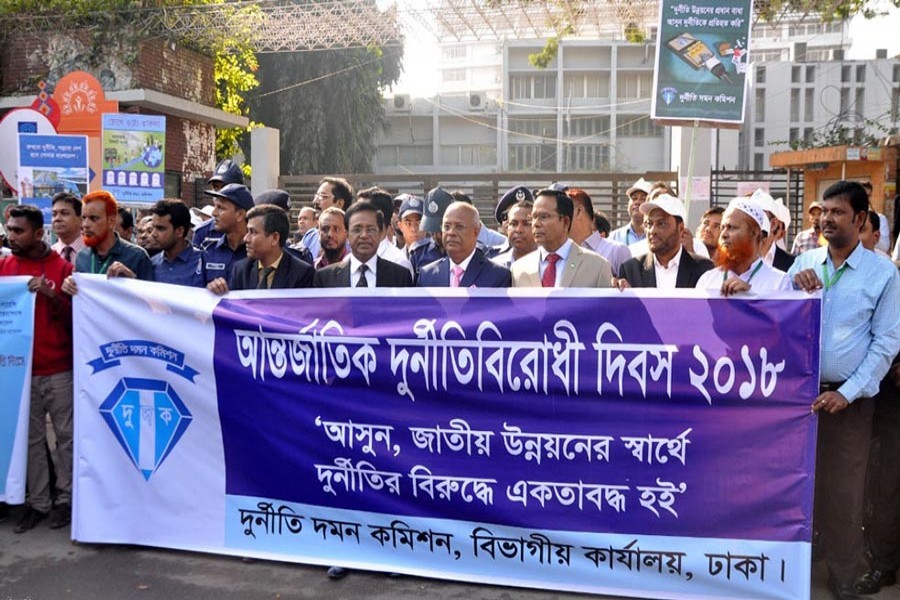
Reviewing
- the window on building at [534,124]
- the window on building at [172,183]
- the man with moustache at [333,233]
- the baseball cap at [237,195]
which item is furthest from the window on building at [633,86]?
the baseball cap at [237,195]

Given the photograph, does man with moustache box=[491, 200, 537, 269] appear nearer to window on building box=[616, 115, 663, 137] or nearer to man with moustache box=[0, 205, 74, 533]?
man with moustache box=[0, 205, 74, 533]

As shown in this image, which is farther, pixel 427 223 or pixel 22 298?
pixel 427 223

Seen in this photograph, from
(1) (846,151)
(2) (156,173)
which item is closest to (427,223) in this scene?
(2) (156,173)

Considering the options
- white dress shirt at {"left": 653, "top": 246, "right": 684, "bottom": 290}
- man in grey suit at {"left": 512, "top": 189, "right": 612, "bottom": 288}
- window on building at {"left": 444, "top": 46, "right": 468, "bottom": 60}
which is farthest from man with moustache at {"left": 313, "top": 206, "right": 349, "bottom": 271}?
window on building at {"left": 444, "top": 46, "right": 468, "bottom": 60}

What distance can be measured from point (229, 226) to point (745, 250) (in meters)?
3.10

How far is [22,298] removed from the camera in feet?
16.1

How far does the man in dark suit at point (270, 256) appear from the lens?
15.7 feet

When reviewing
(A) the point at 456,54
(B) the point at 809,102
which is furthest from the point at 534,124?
(A) the point at 456,54

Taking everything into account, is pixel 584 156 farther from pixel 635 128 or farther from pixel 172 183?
pixel 172 183

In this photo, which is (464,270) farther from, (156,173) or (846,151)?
(846,151)

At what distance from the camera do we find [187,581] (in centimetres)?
415

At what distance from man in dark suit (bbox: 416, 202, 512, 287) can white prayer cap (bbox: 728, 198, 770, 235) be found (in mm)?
1290

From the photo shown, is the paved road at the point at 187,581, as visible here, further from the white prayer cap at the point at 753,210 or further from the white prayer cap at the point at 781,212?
the white prayer cap at the point at 781,212

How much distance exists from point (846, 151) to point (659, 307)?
10916 mm
